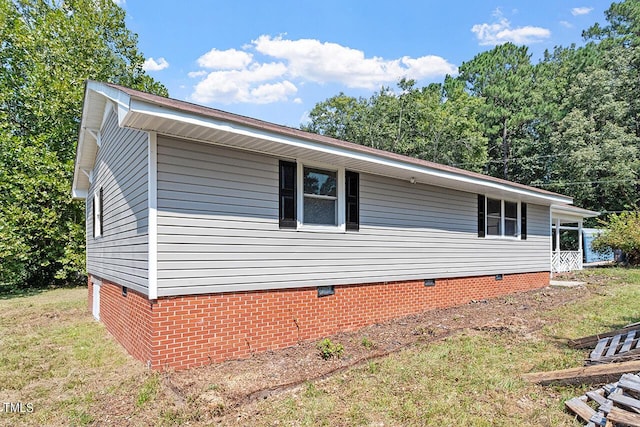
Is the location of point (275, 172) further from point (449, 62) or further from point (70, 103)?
point (449, 62)

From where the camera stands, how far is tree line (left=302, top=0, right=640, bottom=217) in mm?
26500

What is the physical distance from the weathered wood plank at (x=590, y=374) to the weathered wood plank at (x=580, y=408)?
1.41 ft

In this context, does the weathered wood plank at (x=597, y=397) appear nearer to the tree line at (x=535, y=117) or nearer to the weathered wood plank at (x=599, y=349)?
the weathered wood plank at (x=599, y=349)

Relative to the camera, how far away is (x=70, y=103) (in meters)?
16.3

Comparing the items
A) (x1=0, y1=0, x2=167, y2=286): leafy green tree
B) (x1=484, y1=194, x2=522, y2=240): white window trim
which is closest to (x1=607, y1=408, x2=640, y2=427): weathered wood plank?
(x1=484, y1=194, x2=522, y2=240): white window trim

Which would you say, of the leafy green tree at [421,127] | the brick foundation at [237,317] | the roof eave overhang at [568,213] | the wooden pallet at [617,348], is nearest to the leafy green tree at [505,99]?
the leafy green tree at [421,127]

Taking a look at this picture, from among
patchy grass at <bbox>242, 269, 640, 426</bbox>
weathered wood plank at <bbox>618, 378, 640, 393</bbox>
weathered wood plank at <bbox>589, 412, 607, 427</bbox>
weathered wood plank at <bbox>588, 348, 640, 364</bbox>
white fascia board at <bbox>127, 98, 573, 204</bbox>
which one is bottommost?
patchy grass at <bbox>242, 269, 640, 426</bbox>

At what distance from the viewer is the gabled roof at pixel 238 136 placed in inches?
175

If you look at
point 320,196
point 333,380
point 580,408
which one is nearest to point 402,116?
point 320,196

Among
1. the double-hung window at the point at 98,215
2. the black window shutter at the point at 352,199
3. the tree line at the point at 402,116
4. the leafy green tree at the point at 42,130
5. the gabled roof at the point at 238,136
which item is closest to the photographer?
the gabled roof at the point at 238,136

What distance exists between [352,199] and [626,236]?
56.9ft

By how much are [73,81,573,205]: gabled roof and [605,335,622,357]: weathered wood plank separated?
3.84 metres

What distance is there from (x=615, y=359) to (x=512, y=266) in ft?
22.0

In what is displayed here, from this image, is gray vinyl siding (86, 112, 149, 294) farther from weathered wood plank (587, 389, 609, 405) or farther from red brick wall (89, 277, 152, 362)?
weathered wood plank (587, 389, 609, 405)
